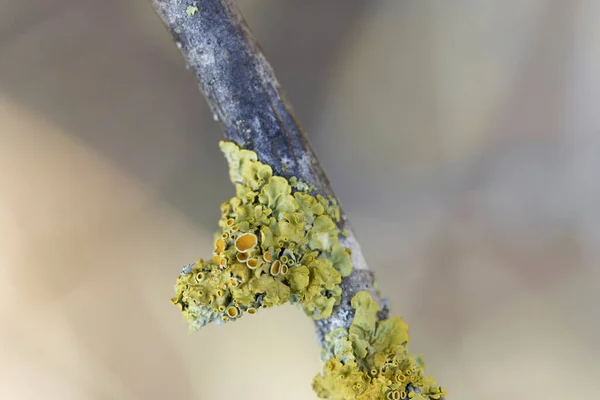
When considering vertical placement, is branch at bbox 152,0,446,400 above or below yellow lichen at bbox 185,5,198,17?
below

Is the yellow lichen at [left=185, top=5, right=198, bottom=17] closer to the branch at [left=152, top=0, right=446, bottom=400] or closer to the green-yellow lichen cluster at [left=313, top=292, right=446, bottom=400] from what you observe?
the branch at [left=152, top=0, right=446, bottom=400]

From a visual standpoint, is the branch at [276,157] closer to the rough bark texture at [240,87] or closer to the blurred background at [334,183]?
the rough bark texture at [240,87]

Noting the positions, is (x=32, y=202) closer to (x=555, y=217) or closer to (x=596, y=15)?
(x=555, y=217)

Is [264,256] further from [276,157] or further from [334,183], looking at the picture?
[334,183]

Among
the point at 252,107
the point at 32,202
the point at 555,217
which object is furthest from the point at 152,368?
the point at 555,217

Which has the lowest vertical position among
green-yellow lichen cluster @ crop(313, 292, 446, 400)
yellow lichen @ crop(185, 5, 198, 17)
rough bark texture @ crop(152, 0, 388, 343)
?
green-yellow lichen cluster @ crop(313, 292, 446, 400)

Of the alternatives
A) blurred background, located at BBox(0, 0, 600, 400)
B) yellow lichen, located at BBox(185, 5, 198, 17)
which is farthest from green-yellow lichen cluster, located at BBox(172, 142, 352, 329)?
blurred background, located at BBox(0, 0, 600, 400)

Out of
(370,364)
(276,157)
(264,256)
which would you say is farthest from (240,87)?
(370,364)
